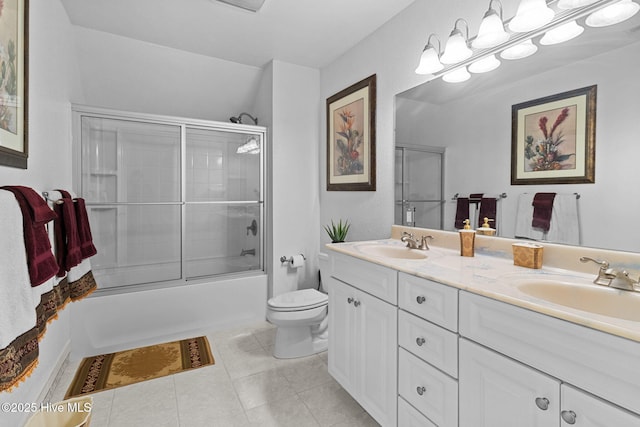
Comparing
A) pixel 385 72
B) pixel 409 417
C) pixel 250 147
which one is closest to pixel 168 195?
pixel 250 147

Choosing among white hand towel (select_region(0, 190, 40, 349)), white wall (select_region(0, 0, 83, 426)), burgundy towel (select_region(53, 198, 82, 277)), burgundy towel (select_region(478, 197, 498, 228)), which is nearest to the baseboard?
white wall (select_region(0, 0, 83, 426))

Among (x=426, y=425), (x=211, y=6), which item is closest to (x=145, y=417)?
(x=426, y=425)

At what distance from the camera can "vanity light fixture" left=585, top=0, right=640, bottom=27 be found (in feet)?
3.76

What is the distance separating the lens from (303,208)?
3.09 metres

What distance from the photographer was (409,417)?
4.36 ft

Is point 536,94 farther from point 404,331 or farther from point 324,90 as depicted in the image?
point 324,90

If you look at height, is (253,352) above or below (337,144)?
below

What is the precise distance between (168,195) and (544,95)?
275 centimetres

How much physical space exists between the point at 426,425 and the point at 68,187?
8.64 ft

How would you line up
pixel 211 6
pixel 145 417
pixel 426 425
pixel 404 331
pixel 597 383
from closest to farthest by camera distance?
pixel 597 383 < pixel 426 425 < pixel 404 331 < pixel 145 417 < pixel 211 6

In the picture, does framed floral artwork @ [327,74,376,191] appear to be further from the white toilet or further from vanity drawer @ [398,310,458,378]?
vanity drawer @ [398,310,458,378]

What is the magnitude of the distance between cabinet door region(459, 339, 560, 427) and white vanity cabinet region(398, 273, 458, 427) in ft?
0.16

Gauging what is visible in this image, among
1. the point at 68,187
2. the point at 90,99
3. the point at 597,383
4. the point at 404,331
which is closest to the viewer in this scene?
the point at 597,383

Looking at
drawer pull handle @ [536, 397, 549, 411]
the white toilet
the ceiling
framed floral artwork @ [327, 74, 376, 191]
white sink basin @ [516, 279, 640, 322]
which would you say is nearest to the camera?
drawer pull handle @ [536, 397, 549, 411]
